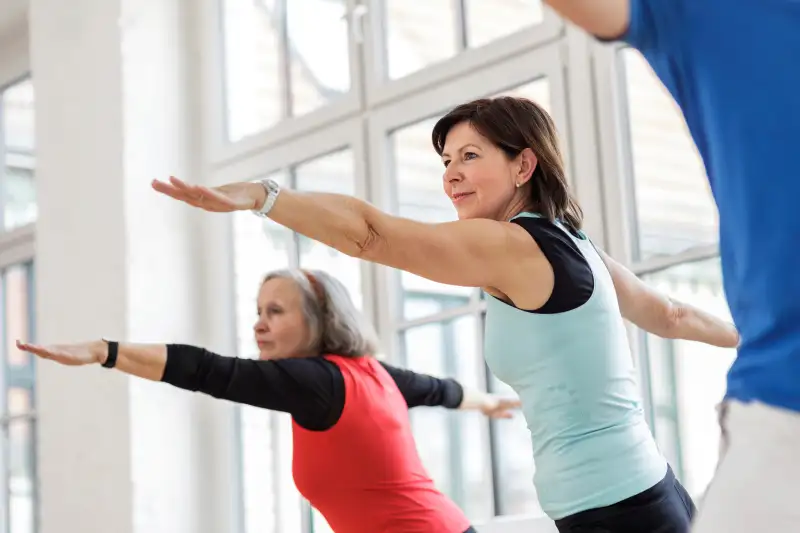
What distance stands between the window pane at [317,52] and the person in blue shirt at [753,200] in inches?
110

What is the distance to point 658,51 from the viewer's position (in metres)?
1.04

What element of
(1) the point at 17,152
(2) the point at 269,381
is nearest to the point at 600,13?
(2) the point at 269,381

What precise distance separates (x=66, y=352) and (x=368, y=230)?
922 mm

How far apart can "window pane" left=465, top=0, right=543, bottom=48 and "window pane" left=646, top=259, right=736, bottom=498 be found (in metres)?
0.77

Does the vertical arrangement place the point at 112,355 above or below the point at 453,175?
below

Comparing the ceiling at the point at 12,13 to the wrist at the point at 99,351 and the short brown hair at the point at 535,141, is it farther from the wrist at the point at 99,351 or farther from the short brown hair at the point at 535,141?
the short brown hair at the point at 535,141

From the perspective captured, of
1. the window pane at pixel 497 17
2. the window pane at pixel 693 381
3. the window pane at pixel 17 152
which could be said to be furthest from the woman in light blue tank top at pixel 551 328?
the window pane at pixel 17 152

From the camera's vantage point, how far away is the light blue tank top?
1684 millimetres

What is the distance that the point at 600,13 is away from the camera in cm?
101

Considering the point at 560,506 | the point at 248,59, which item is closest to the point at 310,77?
the point at 248,59

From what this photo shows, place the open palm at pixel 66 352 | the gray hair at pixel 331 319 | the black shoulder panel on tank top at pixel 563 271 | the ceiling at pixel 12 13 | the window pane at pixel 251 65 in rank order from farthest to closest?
the ceiling at pixel 12 13 < the window pane at pixel 251 65 < the gray hair at pixel 331 319 < the open palm at pixel 66 352 < the black shoulder panel on tank top at pixel 563 271

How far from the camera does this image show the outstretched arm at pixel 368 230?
4.92 feet

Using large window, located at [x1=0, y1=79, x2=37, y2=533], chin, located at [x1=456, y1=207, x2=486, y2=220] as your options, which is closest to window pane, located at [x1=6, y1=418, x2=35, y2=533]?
large window, located at [x1=0, y1=79, x2=37, y2=533]

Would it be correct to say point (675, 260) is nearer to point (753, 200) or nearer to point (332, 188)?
point (332, 188)
